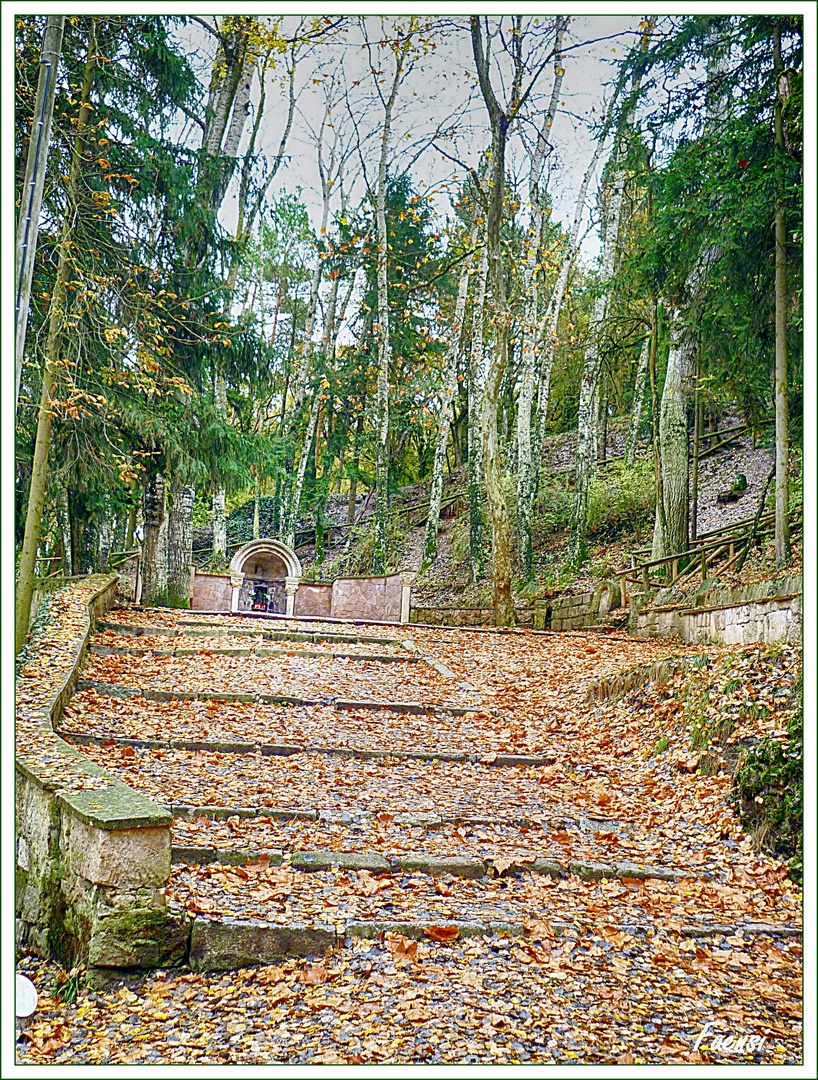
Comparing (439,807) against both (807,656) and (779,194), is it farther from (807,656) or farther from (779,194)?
(779,194)

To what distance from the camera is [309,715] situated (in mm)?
7172

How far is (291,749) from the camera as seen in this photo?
6.02m

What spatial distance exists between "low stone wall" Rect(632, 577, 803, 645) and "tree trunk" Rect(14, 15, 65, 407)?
549cm

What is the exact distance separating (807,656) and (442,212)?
18.4 metres

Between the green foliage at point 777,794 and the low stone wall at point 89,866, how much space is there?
3264 mm

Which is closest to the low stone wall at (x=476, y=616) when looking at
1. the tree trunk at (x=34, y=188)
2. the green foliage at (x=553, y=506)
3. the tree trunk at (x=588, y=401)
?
the tree trunk at (x=588, y=401)

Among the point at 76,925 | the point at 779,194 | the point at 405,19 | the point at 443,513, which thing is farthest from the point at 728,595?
the point at 443,513

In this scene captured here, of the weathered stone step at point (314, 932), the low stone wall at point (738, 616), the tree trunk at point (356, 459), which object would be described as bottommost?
the weathered stone step at point (314, 932)

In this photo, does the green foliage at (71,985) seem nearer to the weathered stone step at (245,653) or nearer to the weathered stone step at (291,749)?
the weathered stone step at (291,749)

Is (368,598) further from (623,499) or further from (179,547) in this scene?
(623,499)

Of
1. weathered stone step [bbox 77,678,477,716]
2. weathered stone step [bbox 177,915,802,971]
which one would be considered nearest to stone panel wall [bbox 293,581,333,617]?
weathered stone step [bbox 77,678,477,716]

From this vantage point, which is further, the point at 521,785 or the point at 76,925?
the point at 521,785

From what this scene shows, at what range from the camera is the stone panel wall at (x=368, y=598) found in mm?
16031

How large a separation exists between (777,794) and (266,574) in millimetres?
15247
